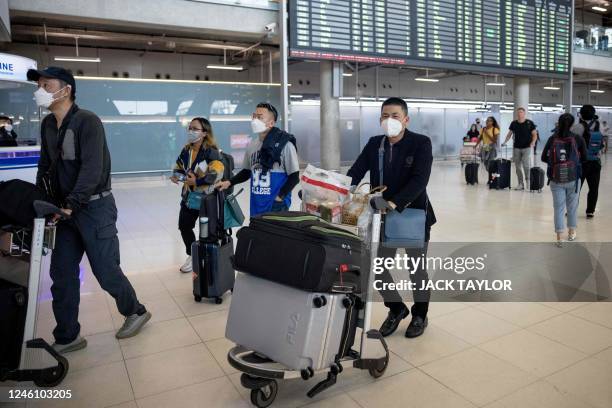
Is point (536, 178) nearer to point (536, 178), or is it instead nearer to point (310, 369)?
point (536, 178)

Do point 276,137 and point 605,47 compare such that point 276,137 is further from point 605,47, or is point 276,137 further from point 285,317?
point 605,47

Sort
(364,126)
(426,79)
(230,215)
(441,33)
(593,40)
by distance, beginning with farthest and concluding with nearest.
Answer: (426,79), (364,126), (593,40), (441,33), (230,215)

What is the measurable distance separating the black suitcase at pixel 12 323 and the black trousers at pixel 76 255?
19.6 inches

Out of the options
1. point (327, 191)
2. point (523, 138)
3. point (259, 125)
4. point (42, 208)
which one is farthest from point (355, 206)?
point (523, 138)

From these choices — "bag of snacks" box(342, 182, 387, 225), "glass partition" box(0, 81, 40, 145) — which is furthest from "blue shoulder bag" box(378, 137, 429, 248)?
"glass partition" box(0, 81, 40, 145)

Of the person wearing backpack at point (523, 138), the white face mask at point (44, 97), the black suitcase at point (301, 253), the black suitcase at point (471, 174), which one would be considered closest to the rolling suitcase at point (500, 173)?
the person wearing backpack at point (523, 138)

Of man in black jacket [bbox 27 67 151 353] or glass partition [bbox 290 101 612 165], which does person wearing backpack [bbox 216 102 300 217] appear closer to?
man in black jacket [bbox 27 67 151 353]

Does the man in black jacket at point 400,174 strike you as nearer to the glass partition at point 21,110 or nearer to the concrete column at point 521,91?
the glass partition at point 21,110

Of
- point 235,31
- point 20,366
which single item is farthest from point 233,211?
point 235,31

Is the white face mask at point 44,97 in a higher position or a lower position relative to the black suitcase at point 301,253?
higher

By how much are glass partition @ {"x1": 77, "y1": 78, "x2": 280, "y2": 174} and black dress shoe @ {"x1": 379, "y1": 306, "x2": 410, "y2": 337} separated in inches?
381

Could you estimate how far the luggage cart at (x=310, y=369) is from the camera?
2023 mm

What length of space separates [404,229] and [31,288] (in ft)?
6.01

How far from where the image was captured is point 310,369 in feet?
6.51
